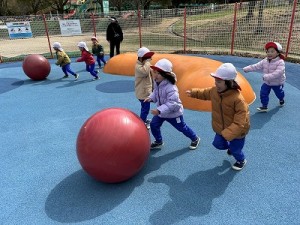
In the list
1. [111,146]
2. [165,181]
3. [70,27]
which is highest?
[70,27]

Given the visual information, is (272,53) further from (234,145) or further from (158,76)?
(158,76)

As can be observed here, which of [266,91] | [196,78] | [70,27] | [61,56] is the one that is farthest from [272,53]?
[70,27]

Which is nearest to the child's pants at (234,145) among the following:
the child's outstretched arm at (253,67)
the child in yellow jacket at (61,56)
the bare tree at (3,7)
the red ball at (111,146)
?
the red ball at (111,146)

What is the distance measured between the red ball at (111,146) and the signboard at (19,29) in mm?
13936

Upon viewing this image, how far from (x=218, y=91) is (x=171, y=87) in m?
0.84

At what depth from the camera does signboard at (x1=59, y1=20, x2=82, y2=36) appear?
51.1ft

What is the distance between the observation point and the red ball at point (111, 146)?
3.57m

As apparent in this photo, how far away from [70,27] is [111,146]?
14066 millimetres

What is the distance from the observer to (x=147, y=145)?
3963 mm

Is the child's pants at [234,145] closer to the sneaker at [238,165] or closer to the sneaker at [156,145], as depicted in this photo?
the sneaker at [238,165]

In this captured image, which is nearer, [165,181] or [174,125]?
[165,181]

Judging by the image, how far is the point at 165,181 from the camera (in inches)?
159

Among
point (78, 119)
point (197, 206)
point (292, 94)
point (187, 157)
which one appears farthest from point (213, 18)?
point (197, 206)

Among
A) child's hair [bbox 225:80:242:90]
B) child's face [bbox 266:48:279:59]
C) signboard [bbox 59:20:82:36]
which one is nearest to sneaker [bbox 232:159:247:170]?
child's hair [bbox 225:80:242:90]
